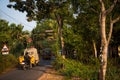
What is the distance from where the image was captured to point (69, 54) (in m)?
35.0

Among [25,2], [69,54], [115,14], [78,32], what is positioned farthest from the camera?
[69,54]

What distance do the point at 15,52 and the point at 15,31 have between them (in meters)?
14.3

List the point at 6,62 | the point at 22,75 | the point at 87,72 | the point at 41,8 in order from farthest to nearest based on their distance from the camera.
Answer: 1. the point at 6,62
2. the point at 41,8
3. the point at 22,75
4. the point at 87,72

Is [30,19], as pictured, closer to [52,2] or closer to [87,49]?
[52,2]

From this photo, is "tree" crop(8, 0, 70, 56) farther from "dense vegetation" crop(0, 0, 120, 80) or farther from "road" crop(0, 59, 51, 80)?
"road" crop(0, 59, 51, 80)

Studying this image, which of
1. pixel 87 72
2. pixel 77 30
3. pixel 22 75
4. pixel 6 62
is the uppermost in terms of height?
pixel 77 30

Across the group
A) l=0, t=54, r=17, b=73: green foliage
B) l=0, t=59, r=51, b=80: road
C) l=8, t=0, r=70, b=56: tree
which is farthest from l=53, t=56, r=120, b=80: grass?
l=0, t=54, r=17, b=73: green foliage

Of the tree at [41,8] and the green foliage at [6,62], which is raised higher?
the tree at [41,8]

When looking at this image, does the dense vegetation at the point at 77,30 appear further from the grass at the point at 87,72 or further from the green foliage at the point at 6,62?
the green foliage at the point at 6,62

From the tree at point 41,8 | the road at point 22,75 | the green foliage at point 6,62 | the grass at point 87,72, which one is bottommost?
the road at point 22,75

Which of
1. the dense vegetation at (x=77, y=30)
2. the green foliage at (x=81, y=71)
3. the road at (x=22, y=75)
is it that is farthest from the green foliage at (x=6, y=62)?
the green foliage at (x=81, y=71)

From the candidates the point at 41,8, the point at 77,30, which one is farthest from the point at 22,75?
the point at 77,30

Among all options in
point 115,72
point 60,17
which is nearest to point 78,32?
point 60,17

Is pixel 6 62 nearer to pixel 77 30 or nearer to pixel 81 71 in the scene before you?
A: pixel 77 30
